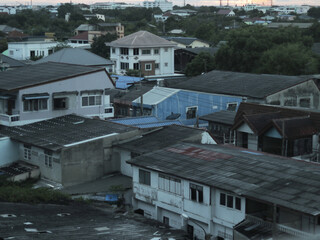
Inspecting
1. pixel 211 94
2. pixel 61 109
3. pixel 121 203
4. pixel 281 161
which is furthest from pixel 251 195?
pixel 211 94

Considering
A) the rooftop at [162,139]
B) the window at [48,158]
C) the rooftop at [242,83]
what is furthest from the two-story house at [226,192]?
the rooftop at [242,83]

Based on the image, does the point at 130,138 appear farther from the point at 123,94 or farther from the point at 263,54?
the point at 263,54

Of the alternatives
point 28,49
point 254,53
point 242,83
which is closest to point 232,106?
point 242,83

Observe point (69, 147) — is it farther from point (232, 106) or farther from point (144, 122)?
point (232, 106)

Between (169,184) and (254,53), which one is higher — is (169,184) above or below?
below

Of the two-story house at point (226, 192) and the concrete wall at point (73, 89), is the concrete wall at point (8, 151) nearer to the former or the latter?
the concrete wall at point (73, 89)

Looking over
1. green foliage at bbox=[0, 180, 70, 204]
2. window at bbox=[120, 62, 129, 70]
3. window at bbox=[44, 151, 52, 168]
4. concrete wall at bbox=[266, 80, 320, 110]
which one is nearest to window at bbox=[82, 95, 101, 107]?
window at bbox=[44, 151, 52, 168]
